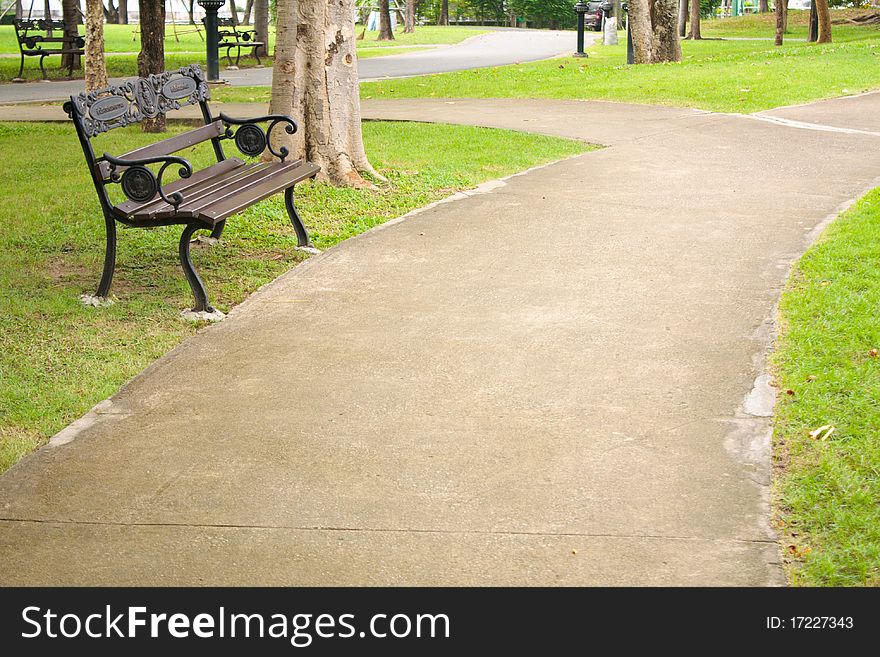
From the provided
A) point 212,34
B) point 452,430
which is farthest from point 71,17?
point 452,430

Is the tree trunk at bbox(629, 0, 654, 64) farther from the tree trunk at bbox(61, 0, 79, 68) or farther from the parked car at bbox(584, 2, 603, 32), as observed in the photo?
the parked car at bbox(584, 2, 603, 32)

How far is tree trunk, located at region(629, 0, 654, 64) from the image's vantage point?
24016 millimetres

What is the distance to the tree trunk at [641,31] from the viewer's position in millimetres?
24016

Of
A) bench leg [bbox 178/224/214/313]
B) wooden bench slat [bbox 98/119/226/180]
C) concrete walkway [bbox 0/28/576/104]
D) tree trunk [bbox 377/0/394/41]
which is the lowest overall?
bench leg [bbox 178/224/214/313]

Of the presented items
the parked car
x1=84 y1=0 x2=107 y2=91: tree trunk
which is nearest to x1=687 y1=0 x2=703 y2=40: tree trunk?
the parked car

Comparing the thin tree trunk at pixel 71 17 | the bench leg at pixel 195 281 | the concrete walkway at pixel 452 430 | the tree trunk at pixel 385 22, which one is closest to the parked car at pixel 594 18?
the tree trunk at pixel 385 22

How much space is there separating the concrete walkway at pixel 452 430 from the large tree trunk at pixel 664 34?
1670cm

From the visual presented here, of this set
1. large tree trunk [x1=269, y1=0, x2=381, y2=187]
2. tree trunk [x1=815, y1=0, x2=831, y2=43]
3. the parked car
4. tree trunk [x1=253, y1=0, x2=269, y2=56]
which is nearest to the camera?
large tree trunk [x1=269, y1=0, x2=381, y2=187]

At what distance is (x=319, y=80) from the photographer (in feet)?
32.1

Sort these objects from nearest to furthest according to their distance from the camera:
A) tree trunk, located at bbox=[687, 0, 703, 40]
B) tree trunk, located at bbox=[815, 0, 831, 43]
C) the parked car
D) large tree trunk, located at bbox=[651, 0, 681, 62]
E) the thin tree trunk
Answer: large tree trunk, located at bbox=[651, 0, 681, 62] → the thin tree trunk → tree trunk, located at bbox=[815, 0, 831, 43] → tree trunk, located at bbox=[687, 0, 703, 40] → the parked car

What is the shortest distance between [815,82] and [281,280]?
538 inches

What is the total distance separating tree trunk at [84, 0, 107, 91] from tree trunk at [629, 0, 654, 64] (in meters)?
13.5

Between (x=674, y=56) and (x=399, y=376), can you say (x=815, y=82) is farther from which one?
(x=399, y=376)

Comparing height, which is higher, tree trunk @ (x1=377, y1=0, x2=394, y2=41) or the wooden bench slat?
tree trunk @ (x1=377, y1=0, x2=394, y2=41)
